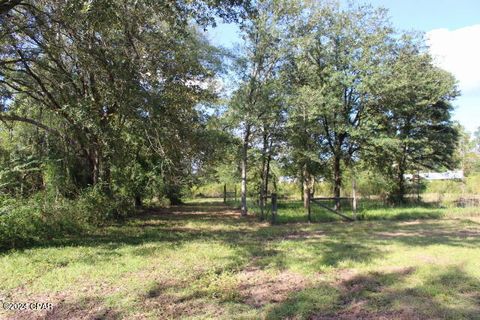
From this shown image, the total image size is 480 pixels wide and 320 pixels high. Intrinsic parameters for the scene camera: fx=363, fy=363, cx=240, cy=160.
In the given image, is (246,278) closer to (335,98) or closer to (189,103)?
(189,103)

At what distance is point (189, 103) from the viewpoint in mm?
14398

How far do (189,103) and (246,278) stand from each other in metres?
9.45

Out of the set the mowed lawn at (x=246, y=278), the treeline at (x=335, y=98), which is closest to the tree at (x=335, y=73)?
the treeline at (x=335, y=98)

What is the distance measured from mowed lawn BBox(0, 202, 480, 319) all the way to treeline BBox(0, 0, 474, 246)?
2.77 m

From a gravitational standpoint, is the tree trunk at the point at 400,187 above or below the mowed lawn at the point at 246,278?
above

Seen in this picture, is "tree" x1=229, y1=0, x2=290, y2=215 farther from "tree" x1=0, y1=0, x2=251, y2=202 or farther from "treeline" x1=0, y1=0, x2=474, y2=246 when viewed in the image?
"tree" x1=0, y1=0, x2=251, y2=202

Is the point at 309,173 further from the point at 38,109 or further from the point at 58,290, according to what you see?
the point at 58,290

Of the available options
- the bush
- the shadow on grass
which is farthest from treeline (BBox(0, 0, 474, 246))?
the shadow on grass

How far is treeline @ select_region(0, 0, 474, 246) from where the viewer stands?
395 inches

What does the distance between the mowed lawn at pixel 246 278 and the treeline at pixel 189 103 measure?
277 centimetres

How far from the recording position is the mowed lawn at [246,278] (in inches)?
188

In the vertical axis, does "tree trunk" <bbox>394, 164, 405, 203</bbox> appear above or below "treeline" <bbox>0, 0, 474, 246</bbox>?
below

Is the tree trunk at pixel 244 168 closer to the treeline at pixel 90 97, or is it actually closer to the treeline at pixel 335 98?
the treeline at pixel 335 98

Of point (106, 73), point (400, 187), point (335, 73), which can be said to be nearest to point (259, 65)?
point (335, 73)
